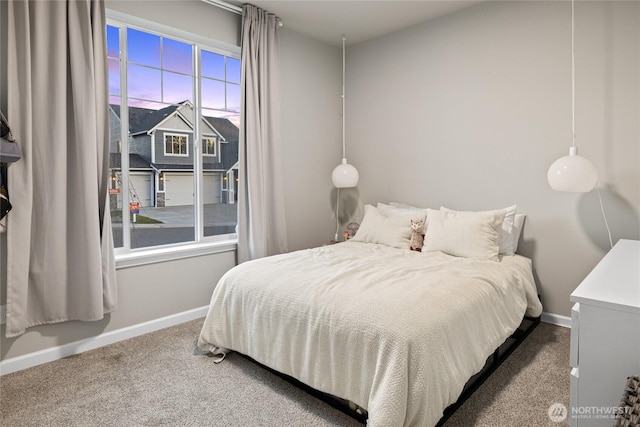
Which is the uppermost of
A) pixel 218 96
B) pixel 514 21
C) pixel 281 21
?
pixel 281 21

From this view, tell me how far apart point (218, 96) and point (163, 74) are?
0.49 metres

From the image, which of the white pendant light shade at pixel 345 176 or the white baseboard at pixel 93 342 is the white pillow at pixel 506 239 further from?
the white baseboard at pixel 93 342

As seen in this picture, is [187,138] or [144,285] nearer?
[144,285]

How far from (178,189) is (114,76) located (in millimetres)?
934

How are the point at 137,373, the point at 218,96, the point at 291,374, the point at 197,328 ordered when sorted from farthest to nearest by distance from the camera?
the point at 218,96 < the point at 197,328 < the point at 137,373 < the point at 291,374

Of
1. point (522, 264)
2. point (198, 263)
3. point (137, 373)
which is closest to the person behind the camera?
point (137, 373)

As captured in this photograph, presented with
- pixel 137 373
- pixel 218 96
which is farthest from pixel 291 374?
pixel 218 96

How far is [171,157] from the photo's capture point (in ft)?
9.87

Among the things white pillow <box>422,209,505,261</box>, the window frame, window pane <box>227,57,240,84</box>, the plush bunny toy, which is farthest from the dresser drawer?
window pane <box>227,57,240,84</box>

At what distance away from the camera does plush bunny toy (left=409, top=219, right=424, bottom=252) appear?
305 cm

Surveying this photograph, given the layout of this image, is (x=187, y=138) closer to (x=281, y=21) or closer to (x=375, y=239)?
(x=281, y=21)

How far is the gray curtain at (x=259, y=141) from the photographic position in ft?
10.4

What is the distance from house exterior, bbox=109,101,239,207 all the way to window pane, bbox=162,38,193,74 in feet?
0.92

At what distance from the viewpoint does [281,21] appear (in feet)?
11.2
